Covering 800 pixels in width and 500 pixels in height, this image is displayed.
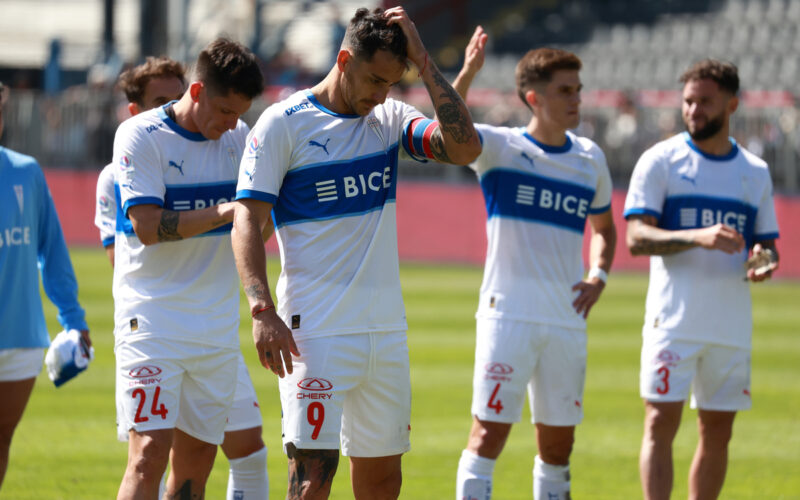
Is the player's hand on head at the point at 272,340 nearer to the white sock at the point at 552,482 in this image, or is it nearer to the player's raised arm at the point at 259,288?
the player's raised arm at the point at 259,288

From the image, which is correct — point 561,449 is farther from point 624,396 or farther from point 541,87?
point 624,396

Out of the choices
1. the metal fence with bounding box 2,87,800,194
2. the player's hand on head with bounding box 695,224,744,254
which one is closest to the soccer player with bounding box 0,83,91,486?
the player's hand on head with bounding box 695,224,744,254

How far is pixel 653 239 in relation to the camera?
651cm

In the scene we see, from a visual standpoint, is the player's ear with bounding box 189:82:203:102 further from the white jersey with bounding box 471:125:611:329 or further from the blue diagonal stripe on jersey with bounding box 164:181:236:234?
the white jersey with bounding box 471:125:611:329

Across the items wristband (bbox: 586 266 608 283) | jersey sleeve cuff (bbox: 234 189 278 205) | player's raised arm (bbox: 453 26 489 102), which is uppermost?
player's raised arm (bbox: 453 26 489 102)

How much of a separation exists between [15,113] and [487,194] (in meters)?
20.7

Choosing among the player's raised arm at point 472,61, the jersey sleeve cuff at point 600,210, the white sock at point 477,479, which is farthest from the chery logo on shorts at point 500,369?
the player's raised arm at point 472,61

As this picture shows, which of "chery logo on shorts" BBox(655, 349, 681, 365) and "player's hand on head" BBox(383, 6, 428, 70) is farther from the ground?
"player's hand on head" BBox(383, 6, 428, 70)

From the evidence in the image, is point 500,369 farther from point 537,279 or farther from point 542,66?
point 542,66

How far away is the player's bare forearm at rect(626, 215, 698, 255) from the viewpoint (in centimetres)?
643

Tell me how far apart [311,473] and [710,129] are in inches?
132

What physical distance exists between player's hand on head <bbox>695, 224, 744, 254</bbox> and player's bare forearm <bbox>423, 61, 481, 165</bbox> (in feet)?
6.11

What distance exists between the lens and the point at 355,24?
482 centimetres

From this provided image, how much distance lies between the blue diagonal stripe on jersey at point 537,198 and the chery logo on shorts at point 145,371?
2223mm
